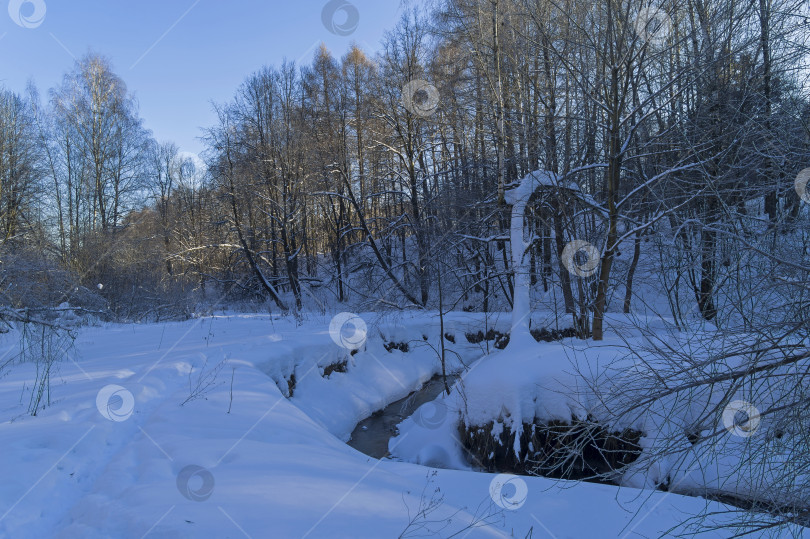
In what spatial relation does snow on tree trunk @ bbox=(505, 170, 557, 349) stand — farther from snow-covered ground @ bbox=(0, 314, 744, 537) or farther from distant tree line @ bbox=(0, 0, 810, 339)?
snow-covered ground @ bbox=(0, 314, 744, 537)

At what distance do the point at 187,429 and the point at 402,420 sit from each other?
5.32 m

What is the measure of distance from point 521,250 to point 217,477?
5946 millimetres

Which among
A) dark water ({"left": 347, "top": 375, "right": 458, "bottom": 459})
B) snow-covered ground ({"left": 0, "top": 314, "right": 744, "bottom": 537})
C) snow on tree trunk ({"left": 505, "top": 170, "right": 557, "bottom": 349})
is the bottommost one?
dark water ({"left": 347, "top": 375, "right": 458, "bottom": 459})

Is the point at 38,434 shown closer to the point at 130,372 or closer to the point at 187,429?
the point at 187,429

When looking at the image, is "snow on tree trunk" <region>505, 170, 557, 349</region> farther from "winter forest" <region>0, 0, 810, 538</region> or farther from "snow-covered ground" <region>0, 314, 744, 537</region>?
"snow-covered ground" <region>0, 314, 744, 537</region>

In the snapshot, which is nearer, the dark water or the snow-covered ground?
the snow-covered ground

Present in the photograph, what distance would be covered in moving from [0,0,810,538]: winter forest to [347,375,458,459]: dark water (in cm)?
9

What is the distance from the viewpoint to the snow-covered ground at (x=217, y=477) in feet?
8.50

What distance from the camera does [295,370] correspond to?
27.0 ft

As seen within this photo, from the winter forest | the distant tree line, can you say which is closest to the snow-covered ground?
the winter forest

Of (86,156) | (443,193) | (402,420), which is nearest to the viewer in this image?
(402,420)

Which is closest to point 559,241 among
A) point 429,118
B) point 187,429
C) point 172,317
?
point 187,429

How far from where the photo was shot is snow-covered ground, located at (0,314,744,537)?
2.59m

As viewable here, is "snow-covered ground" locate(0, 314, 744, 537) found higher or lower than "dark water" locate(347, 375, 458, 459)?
higher
